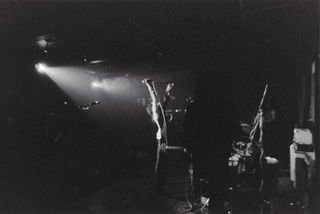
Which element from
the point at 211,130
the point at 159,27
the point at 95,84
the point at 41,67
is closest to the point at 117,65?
the point at 95,84

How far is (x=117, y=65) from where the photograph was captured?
51.0 feet

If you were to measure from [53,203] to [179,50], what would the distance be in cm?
807

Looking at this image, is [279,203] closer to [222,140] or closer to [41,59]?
[222,140]

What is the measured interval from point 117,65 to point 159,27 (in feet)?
20.7

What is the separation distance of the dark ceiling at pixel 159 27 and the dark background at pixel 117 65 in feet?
0.11

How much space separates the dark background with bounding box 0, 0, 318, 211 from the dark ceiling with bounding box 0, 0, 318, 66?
0.03 metres

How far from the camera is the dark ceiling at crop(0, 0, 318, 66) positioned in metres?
7.48

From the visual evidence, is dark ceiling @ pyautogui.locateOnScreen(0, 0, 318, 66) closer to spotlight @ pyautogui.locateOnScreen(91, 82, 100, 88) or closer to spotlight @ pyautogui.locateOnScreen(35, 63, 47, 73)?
spotlight @ pyautogui.locateOnScreen(35, 63, 47, 73)

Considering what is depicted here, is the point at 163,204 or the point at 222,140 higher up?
the point at 222,140

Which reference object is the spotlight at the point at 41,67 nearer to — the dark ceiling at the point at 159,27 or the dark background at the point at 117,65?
the dark background at the point at 117,65

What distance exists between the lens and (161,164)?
8.79 metres

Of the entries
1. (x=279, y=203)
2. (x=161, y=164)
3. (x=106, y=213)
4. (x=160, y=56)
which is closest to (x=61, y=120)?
(x=160, y=56)

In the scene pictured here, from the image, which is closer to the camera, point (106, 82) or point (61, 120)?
point (61, 120)

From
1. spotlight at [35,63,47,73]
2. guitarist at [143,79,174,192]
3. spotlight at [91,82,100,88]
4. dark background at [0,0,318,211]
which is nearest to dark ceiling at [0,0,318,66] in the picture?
dark background at [0,0,318,211]
